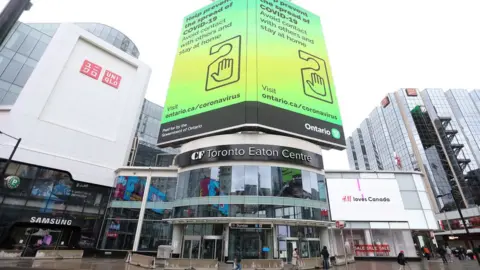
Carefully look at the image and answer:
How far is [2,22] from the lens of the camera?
570 cm

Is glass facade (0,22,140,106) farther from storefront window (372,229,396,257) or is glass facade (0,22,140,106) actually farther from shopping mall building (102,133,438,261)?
storefront window (372,229,396,257)

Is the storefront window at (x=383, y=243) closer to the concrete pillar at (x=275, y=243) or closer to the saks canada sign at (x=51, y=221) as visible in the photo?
the concrete pillar at (x=275, y=243)

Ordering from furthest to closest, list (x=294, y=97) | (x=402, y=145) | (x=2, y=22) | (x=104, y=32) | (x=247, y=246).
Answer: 1. (x=402, y=145)
2. (x=104, y=32)
3. (x=294, y=97)
4. (x=247, y=246)
5. (x=2, y=22)

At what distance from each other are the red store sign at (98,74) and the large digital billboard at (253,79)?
1278 centimetres

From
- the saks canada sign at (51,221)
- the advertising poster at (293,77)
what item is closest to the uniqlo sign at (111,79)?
the saks canada sign at (51,221)

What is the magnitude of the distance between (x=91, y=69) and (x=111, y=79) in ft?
10.0

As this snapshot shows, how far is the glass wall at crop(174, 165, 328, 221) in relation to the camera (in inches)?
859

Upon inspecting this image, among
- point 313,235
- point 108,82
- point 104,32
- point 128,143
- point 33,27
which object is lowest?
point 313,235

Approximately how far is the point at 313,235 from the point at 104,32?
58025mm

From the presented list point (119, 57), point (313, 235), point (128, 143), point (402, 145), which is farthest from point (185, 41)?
point (402, 145)

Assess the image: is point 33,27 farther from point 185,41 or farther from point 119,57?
point 185,41

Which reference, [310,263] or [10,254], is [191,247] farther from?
[10,254]

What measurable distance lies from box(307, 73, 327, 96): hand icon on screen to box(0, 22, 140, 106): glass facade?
40.1 m

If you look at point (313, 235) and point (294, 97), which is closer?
point (313, 235)
